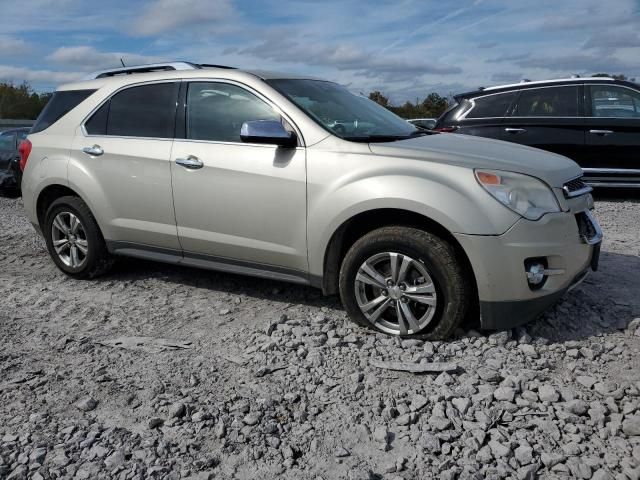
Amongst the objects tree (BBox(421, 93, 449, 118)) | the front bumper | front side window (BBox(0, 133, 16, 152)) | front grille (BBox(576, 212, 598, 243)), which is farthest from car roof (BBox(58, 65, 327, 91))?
tree (BBox(421, 93, 449, 118))

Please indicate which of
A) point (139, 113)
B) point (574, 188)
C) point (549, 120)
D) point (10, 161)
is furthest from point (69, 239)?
point (10, 161)

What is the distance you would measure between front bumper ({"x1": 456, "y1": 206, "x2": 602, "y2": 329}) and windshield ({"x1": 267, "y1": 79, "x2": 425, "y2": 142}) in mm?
1166

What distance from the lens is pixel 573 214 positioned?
3.84 m

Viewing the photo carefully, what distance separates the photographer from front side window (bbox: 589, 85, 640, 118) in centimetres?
888

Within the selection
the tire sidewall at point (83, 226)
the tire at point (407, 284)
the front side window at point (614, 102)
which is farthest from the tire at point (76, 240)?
the front side window at point (614, 102)

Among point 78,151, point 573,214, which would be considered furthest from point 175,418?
point 78,151

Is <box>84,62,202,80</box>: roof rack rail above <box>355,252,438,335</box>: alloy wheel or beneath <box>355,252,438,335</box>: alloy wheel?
above

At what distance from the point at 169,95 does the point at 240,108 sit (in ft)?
2.36

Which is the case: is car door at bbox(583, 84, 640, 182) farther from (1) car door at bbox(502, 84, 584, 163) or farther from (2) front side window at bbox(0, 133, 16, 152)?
(2) front side window at bbox(0, 133, 16, 152)

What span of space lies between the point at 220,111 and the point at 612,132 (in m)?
6.47

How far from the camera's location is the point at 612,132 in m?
8.88

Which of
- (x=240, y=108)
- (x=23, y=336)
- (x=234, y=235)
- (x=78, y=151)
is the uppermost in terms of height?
(x=240, y=108)

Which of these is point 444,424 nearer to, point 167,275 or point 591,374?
point 591,374

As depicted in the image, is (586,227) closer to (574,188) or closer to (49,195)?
(574,188)
